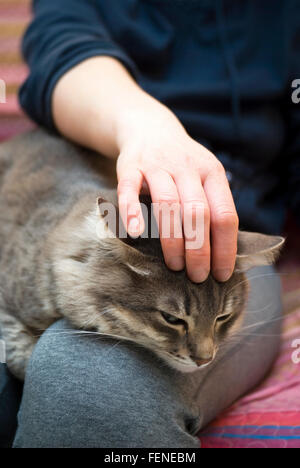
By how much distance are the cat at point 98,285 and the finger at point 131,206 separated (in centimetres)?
5

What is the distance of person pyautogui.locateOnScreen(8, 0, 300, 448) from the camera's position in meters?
0.88

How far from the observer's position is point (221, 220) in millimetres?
841

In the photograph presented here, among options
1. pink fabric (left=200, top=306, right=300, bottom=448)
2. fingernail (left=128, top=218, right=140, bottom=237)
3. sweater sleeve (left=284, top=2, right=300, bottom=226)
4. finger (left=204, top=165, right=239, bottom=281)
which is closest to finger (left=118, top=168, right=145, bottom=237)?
fingernail (left=128, top=218, right=140, bottom=237)

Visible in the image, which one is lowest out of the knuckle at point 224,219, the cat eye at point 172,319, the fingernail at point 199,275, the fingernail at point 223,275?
the cat eye at point 172,319

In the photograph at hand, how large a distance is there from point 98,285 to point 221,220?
0.28 meters

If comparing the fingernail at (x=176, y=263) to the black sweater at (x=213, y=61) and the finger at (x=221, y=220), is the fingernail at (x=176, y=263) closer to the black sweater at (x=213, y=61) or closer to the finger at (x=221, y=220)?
the finger at (x=221, y=220)

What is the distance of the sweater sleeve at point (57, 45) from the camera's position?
1.26 m

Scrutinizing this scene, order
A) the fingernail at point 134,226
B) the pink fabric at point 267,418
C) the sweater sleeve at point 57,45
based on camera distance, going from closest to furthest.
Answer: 1. the fingernail at point 134,226
2. the pink fabric at point 267,418
3. the sweater sleeve at point 57,45

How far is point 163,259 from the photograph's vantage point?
0.92 m

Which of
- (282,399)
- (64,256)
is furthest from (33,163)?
(282,399)

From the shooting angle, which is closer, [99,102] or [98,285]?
[98,285]

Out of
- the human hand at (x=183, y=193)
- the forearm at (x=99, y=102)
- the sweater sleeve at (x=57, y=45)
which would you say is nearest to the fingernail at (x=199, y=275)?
the human hand at (x=183, y=193)

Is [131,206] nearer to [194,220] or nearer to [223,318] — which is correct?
[194,220]

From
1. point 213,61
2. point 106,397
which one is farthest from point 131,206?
point 213,61
